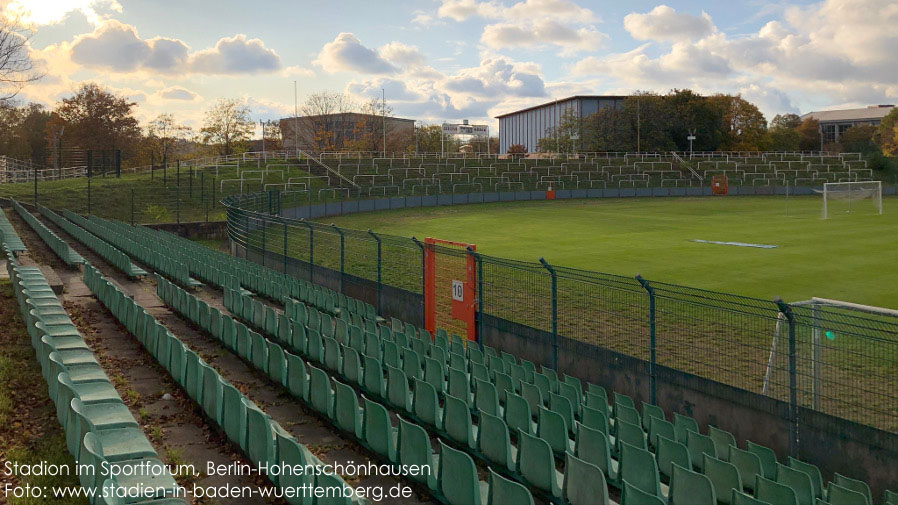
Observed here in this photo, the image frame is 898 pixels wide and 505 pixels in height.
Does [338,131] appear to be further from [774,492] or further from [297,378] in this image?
[774,492]

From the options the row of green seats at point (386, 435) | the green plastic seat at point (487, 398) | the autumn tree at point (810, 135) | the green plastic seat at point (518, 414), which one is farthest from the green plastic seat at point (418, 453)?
the autumn tree at point (810, 135)

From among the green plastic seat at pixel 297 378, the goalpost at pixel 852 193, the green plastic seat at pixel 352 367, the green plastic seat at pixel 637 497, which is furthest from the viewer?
the goalpost at pixel 852 193

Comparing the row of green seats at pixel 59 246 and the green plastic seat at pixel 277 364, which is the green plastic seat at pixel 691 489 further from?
the row of green seats at pixel 59 246

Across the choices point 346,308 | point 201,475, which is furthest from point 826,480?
point 346,308

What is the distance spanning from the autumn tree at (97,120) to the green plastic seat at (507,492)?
3222 inches

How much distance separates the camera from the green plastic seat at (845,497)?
637 cm

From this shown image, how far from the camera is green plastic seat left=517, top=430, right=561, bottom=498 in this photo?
22.0 ft

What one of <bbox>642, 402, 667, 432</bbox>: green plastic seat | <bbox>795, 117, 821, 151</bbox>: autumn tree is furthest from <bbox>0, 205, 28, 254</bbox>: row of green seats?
<bbox>795, 117, 821, 151</bbox>: autumn tree

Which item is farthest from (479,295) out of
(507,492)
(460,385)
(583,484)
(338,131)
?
(338,131)

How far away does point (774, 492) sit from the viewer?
6.25 m

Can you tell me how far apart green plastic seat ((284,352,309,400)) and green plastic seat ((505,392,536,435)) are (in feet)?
8.72

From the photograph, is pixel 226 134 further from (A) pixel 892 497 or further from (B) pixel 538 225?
(A) pixel 892 497

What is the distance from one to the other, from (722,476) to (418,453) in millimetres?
2778

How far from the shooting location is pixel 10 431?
8.24 metres
